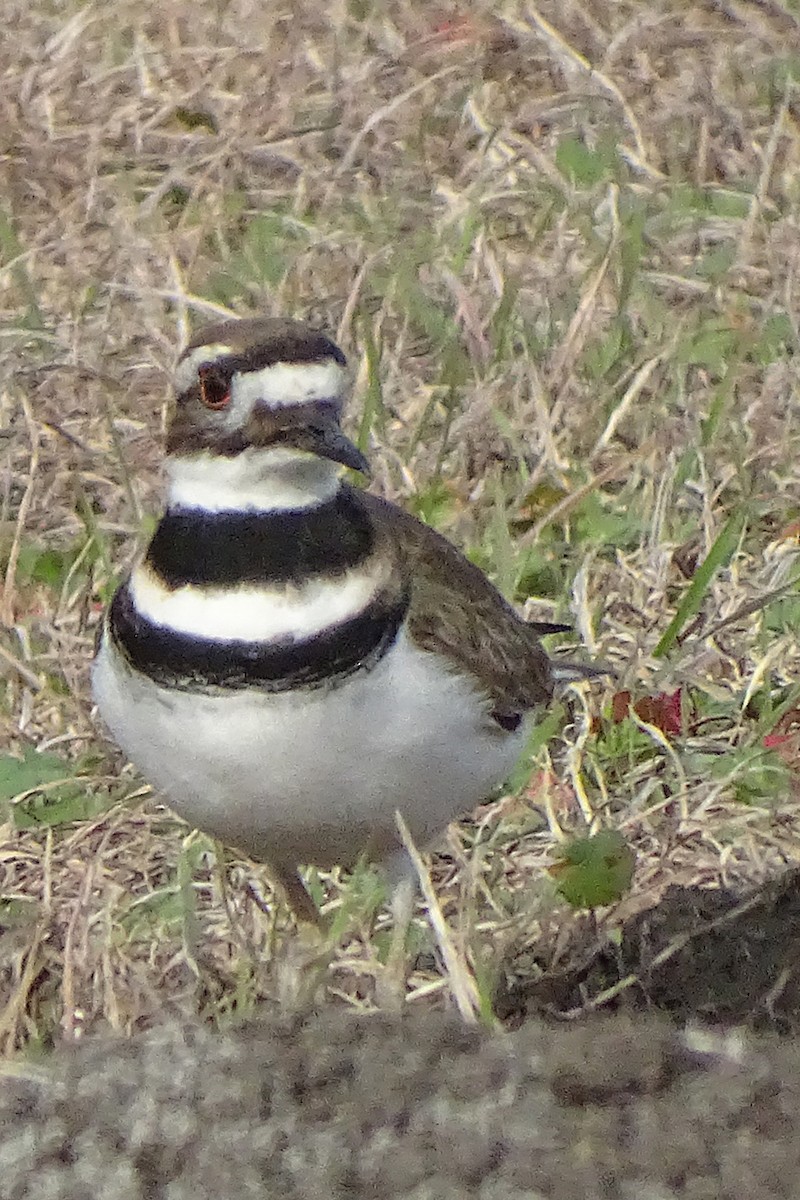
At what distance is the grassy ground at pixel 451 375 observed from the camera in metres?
3.49

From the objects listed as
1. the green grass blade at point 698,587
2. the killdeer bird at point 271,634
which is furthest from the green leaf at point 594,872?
the green grass blade at point 698,587

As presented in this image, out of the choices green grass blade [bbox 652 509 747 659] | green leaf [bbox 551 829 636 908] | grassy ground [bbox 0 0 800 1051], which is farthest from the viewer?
green grass blade [bbox 652 509 747 659]

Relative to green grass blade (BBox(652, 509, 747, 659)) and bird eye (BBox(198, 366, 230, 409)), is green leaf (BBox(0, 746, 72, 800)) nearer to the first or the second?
green grass blade (BBox(652, 509, 747, 659))

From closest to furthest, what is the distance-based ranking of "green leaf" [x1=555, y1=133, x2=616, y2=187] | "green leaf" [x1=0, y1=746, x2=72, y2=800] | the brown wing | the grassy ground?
the brown wing < the grassy ground < "green leaf" [x1=0, y1=746, x2=72, y2=800] < "green leaf" [x1=555, y1=133, x2=616, y2=187]

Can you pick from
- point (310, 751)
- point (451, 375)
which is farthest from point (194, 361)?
point (451, 375)

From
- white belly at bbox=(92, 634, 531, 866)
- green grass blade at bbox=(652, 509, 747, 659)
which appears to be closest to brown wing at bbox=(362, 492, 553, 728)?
white belly at bbox=(92, 634, 531, 866)

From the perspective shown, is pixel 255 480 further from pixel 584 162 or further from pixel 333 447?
pixel 584 162

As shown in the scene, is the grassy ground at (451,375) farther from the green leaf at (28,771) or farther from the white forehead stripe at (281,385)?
the white forehead stripe at (281,385)

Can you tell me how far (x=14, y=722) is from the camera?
3.91 meters

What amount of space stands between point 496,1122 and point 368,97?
14.1 ft

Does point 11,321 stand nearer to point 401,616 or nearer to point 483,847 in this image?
point 483,847

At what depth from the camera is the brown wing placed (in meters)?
2.84

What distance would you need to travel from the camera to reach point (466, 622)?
298cm

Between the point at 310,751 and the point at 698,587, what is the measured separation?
1.49 m
